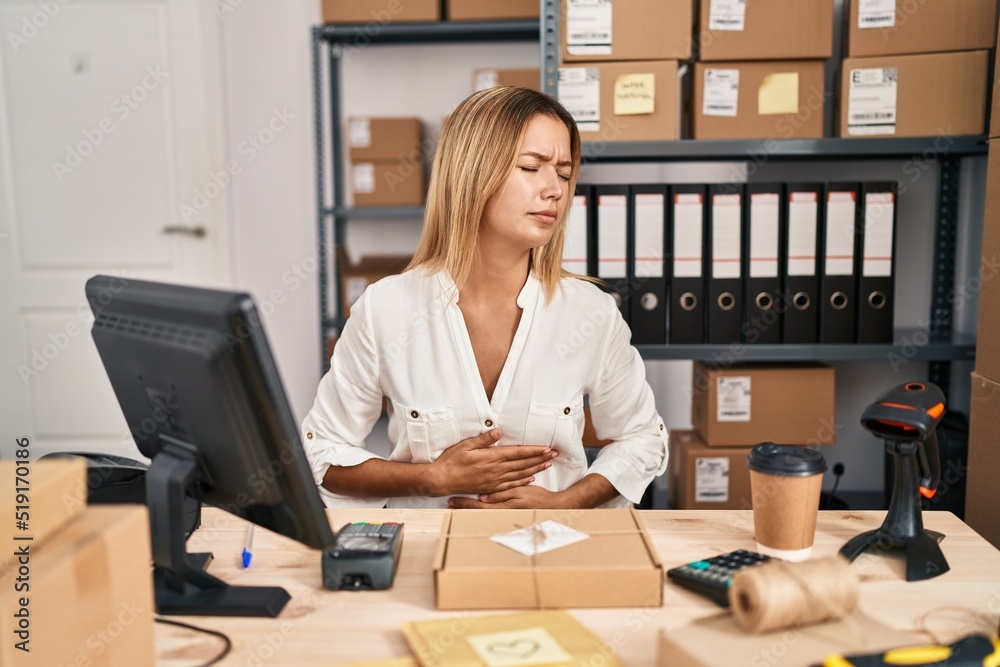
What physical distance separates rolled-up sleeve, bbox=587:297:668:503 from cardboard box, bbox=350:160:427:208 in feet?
4.01

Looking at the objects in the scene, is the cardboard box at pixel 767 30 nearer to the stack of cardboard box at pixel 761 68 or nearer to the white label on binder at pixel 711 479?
the stack of cardboard box at pixel 761 68

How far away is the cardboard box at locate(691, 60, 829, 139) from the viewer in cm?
191

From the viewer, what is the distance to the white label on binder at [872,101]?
1.89m

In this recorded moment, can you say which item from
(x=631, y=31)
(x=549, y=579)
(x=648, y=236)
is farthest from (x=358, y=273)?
(x=549, y=579)

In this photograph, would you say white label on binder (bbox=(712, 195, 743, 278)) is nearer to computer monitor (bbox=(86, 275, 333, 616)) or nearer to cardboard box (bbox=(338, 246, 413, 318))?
cardboard box (bbox=(338, 246, 413, 318))

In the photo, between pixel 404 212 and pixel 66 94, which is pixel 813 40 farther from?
pixel 66 94

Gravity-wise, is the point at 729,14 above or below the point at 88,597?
above

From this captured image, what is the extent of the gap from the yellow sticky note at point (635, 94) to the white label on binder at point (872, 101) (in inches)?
18.7

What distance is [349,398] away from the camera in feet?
4.58

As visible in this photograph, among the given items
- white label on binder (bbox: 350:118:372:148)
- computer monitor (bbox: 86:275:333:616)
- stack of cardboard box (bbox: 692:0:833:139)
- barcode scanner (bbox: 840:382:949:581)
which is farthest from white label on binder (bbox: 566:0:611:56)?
computer monitor (bbox: 86:275:333:616)

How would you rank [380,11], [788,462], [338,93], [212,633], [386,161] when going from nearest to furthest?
[212,633] < [788,462] < [380,11] < [386,161] < [338,93]

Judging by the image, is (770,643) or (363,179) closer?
(770,643)

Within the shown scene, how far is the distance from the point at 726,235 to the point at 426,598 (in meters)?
1.36

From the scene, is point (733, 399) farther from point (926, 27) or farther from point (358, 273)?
point (358, 273)
